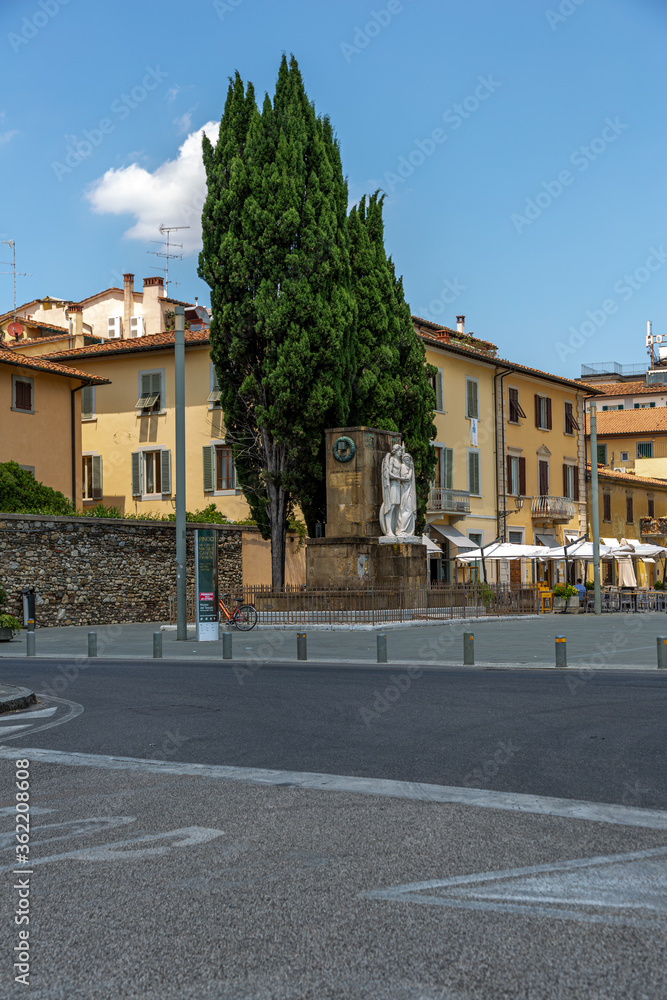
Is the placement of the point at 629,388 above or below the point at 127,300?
below

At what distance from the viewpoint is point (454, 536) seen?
49.3m

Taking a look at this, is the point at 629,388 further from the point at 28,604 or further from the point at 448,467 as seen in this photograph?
the point at 28,604

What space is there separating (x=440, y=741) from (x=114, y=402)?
4084cm

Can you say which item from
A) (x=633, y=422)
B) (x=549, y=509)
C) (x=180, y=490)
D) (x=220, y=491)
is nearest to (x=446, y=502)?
(x=549, y=509)

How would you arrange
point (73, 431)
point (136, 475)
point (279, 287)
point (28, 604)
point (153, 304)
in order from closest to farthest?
point (28, 604) → point (279, 287) → point (73, 431) → point (136, 475) → point (153, 304)

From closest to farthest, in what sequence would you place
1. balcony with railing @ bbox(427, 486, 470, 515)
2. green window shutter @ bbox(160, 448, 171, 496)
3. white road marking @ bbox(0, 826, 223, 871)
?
white road marking @ bbox(0, 826, 223, 871)
green window shutter @ bbox(160, 448, 171, 496)
balcony with railing @ bbox(427, 486, 470, 515)

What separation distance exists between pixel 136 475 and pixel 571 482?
81.5 ft

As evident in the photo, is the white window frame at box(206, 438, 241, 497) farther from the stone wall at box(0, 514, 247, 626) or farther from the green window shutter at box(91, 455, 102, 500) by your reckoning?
the stone wall at box(0, 514, 247, 626)

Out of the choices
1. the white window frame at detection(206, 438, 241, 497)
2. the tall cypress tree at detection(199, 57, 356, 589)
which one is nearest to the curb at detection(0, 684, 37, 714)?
the tall cypress tree at detection(199, 57, 356, 589)

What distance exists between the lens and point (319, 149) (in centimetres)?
3681

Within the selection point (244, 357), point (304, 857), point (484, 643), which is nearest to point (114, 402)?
point (244, 357)

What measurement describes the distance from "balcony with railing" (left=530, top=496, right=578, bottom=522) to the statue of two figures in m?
24.3

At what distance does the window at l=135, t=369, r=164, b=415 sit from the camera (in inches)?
1870

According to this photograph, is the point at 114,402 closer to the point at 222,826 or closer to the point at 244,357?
the point at 244,357
